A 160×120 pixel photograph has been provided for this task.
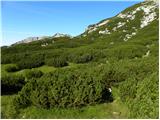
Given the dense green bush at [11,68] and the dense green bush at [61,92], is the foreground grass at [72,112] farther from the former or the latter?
the dense green bush at [11,68]

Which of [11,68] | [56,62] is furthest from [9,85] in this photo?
[56,62]

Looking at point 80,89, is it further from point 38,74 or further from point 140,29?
point 140,29

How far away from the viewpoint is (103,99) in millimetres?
24656

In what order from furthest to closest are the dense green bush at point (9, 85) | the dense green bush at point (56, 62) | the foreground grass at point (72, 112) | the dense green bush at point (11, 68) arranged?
the dense green bush at point (56, 62), the dense green bush at point (11, 68), the dense green bush at point (9, 85), the foreground grass at point (72, 112)

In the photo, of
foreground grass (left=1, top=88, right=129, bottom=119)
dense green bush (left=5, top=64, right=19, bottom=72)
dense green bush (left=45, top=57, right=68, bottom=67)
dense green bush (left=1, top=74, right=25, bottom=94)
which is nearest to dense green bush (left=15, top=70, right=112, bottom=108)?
foreground grass (left=1, top=88, right=129, bottom=119)

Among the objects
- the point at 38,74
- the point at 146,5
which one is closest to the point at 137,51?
the point at 38,74

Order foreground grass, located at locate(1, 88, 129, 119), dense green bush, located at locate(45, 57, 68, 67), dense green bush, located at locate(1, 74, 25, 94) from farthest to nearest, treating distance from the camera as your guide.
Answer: dense green bush, located at locate(45, 57, 68, 67)
dense green bush, located at locate(1, 74, 25, 94)
foreground grass, located at locate(1, 88, 129, 119)

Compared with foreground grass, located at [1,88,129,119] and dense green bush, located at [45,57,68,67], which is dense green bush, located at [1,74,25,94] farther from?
dense green bush, located at [45,57,68,67]

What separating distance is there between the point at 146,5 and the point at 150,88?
5708 inches

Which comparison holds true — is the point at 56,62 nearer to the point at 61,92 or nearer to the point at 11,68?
the point at 11,68

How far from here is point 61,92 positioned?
910 inches

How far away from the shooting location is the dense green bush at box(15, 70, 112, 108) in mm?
23109

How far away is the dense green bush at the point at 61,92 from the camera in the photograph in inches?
910

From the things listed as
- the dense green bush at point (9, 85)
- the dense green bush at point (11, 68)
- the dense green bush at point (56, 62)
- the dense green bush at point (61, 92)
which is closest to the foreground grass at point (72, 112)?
the dense green bush at point (61, 92)
